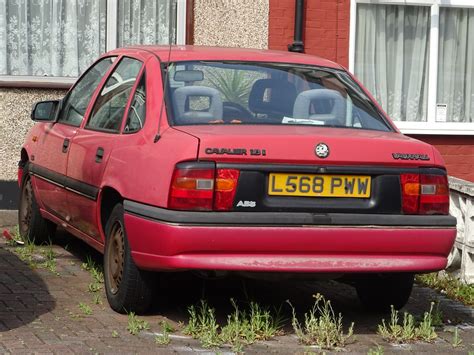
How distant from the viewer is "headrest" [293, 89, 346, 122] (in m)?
7.12

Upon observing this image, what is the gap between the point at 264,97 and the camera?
7164mm

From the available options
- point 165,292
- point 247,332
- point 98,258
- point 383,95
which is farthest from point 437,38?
point 247,332

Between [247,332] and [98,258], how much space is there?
2783mm

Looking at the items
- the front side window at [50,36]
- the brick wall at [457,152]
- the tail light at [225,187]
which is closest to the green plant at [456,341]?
the tail light at [225,187]

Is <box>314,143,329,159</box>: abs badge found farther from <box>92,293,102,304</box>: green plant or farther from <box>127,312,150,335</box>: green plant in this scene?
<box>92,293,102,304</box>: green plant

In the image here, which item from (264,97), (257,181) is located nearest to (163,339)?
(257,181)

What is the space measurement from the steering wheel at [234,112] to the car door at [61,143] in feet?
5.15

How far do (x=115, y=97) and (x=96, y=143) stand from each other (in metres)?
0.39

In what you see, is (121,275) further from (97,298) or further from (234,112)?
(234,112)

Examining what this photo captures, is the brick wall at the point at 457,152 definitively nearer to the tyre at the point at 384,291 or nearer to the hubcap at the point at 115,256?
the tyre at the point at 384,291

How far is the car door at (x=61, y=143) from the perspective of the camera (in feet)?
27.3

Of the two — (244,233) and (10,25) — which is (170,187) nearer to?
(244,233)

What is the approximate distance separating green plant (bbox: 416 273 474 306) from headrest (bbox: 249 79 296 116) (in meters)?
2.00

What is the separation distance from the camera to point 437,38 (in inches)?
534
